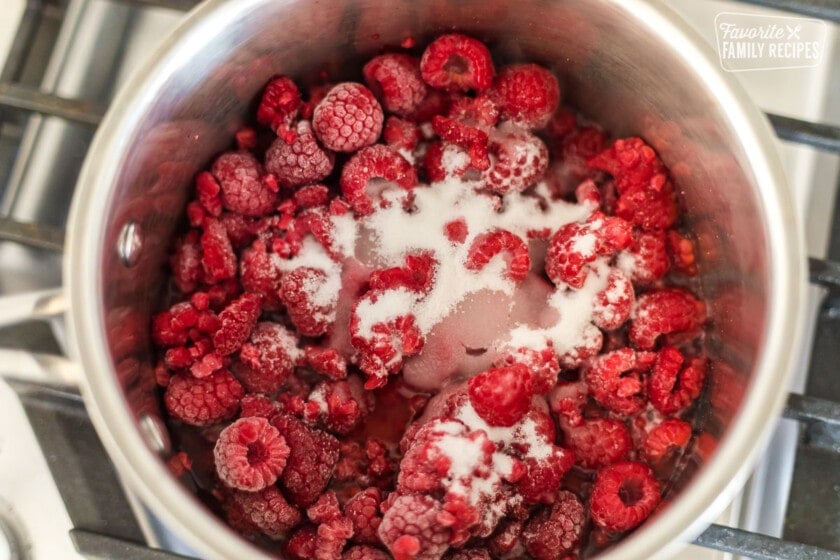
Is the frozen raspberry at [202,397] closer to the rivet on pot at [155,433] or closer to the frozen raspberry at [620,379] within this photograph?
the rivet on pot at [155,433]

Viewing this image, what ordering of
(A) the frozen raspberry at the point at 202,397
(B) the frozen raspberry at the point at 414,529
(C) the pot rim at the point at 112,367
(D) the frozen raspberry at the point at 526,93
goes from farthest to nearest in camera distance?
(D) the frozen raspberry at the point at 526,93 → (A) the frozen raspberry at the point at 202,397 → (B) the frozen raspberry at the point at 414,529 → (C) the pot rim at the point at 112,367

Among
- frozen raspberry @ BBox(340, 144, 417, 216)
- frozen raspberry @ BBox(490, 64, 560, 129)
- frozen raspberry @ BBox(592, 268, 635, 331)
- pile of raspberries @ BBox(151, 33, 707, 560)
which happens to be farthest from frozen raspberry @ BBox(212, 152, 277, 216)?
frozen raspberry @ BBox(592, 268, 635, 331)

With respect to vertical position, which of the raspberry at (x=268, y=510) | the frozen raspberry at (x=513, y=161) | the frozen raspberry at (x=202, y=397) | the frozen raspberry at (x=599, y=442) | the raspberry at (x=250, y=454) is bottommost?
the raspberry at (x=268, y=510)

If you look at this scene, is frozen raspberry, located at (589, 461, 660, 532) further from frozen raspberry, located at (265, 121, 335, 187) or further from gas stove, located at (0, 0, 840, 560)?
frozen raspberry, located at (265, 121, 335, 187)

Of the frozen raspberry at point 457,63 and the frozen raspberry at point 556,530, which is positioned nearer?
the frozen raspberry at point 556,530

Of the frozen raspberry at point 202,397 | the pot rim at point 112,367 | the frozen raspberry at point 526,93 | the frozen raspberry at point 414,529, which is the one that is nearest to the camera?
the pot rim at point 112,367

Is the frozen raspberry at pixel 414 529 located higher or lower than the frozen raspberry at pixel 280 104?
lower

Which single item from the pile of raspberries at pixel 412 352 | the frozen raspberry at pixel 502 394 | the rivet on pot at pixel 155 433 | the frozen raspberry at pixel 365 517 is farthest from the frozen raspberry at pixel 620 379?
the rivet on pot at pixel 155 433
